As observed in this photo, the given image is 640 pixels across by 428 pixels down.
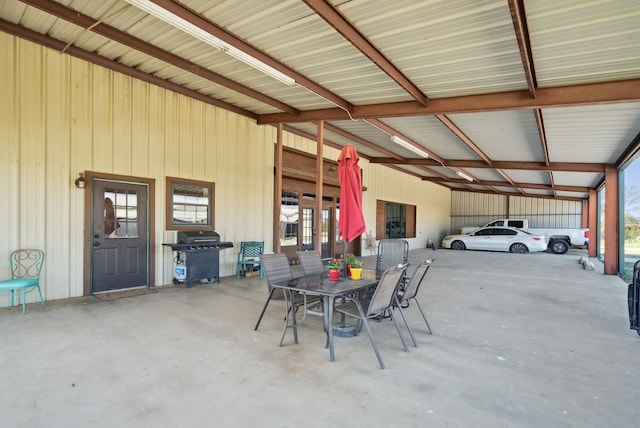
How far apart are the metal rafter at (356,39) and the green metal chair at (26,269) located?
488 cm

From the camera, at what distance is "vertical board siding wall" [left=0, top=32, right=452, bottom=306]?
15.4ft

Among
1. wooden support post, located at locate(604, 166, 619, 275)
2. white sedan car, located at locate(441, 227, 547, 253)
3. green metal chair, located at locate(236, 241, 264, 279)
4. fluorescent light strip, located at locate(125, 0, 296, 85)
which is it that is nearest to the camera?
fluorescent light strip, located at locate(125, 0, 296, 85)

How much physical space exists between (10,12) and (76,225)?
2.84 metres

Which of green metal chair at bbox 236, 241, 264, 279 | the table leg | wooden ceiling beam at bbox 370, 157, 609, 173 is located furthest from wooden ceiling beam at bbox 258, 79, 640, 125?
wooden ceiling beam at bbox 370, 157, 609, 173

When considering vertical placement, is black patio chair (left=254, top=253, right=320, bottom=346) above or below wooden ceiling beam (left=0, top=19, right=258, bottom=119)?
below

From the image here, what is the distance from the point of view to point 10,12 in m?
4.29

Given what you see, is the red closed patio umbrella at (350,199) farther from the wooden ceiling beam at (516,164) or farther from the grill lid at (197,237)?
the wooden ceiling beam at (516,164)

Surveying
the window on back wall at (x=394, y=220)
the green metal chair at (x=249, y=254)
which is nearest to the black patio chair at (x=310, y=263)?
the green metal chair at (x=249, y=254)

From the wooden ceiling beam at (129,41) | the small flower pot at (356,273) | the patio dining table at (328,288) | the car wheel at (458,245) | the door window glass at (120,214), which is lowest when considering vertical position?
the car wheel at (458,245)

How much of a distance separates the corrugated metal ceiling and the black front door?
199 cm

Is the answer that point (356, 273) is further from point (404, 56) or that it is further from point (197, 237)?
point (197, 237)

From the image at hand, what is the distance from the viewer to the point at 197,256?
251 inches

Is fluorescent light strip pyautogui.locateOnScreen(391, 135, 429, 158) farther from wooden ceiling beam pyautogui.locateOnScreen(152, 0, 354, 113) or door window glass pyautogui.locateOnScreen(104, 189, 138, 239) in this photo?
door window glass pyautogui.locateOnScreen(104, 189, 138, 239)

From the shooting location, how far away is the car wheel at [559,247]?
49.0ft
